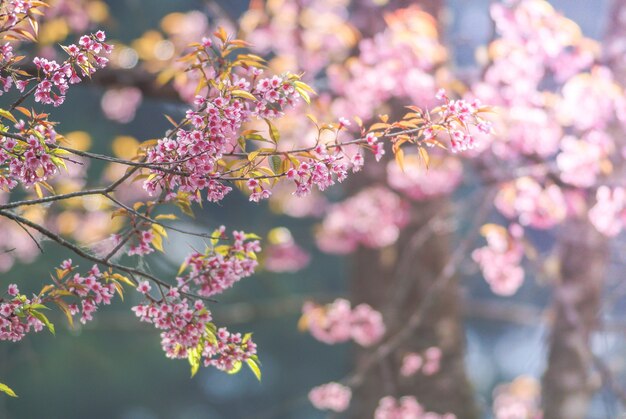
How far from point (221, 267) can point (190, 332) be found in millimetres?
189

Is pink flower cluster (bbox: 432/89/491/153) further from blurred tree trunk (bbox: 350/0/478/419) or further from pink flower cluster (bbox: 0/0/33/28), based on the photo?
blurred tree trunk (bbox: 350/0/478/419)

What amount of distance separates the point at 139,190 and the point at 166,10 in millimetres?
6200

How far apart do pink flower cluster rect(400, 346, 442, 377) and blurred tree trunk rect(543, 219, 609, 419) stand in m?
0.63

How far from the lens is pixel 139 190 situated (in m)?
6.16

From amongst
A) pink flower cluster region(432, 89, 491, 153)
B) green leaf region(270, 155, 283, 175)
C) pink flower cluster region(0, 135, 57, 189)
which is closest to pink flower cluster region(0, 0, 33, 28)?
pink flower cluster region(0, 135, 57, 189)

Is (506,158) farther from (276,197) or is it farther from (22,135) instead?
(22,135)

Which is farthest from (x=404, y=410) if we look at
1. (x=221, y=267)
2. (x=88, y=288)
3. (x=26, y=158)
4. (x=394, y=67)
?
(x=26, y=158)

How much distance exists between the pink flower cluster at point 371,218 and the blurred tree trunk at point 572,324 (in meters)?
0.94

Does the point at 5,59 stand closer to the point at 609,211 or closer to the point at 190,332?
the point at 190,332

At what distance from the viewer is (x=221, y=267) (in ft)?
6.22

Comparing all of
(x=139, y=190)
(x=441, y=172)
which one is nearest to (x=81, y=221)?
(x=139, y=190)

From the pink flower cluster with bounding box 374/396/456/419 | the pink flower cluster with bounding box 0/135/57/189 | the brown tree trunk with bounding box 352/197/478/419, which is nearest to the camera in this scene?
the pink flower cluster with bounding box 0/135/57/189

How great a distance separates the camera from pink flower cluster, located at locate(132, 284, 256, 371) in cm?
179

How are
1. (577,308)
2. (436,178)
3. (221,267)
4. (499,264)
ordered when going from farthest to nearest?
(436,178) → (499,264) → (577,308) → (221,267)
